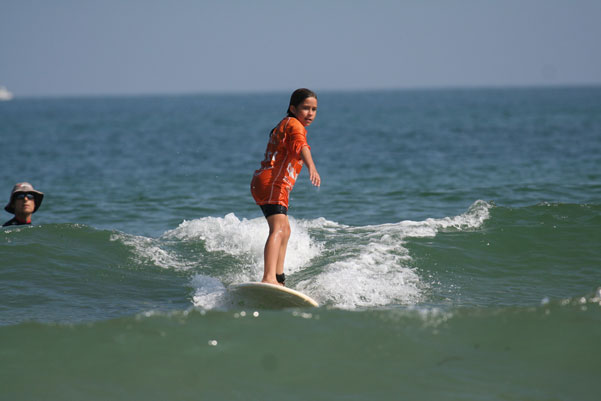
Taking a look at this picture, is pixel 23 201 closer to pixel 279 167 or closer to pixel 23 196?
pixel 23 196

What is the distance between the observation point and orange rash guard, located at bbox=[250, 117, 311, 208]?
5996mm

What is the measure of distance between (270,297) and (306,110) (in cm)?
187

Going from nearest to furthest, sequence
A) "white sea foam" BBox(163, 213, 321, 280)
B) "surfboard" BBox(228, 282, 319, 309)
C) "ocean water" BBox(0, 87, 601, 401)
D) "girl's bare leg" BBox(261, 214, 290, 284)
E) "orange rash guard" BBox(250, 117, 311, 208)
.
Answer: "ocean water" BBox(0, 87, 601, 401) → "surfboard" BBox(228, 282, 319, 309) → "girl's bare leg" BBox(261, 214, 290, 284) → "orange rash guard" BBox(250, 117, 311, 208) → "white sea foam" BBox(163, 213, 321, 280)

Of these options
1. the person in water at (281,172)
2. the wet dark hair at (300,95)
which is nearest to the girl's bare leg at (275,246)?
the person in water at (281,172)

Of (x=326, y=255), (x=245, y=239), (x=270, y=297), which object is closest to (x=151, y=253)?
(x=245, y=239)

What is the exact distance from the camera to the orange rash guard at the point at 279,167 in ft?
19.7

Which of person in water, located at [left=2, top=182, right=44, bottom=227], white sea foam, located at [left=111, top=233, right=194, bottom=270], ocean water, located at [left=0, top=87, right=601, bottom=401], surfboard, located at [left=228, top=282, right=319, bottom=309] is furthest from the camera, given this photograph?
person in water, located at [left=2, top=182, right=44, bottom=227]

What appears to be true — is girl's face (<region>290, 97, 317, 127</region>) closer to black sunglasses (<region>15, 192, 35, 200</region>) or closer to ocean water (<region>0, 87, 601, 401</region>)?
ocean water (<region>0, 87, 601, 401</region>)

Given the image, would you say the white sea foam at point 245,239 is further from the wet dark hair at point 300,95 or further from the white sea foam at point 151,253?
the wet dark hair at point 300,95

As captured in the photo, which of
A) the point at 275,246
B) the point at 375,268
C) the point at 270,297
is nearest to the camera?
the point at 270,297

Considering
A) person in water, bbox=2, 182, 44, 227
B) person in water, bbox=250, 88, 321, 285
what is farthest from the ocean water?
person in water, bbox=250, 88, 321, 285

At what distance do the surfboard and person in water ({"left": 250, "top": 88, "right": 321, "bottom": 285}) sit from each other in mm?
405

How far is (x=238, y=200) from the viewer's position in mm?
13367

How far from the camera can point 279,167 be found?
6.06 meters
